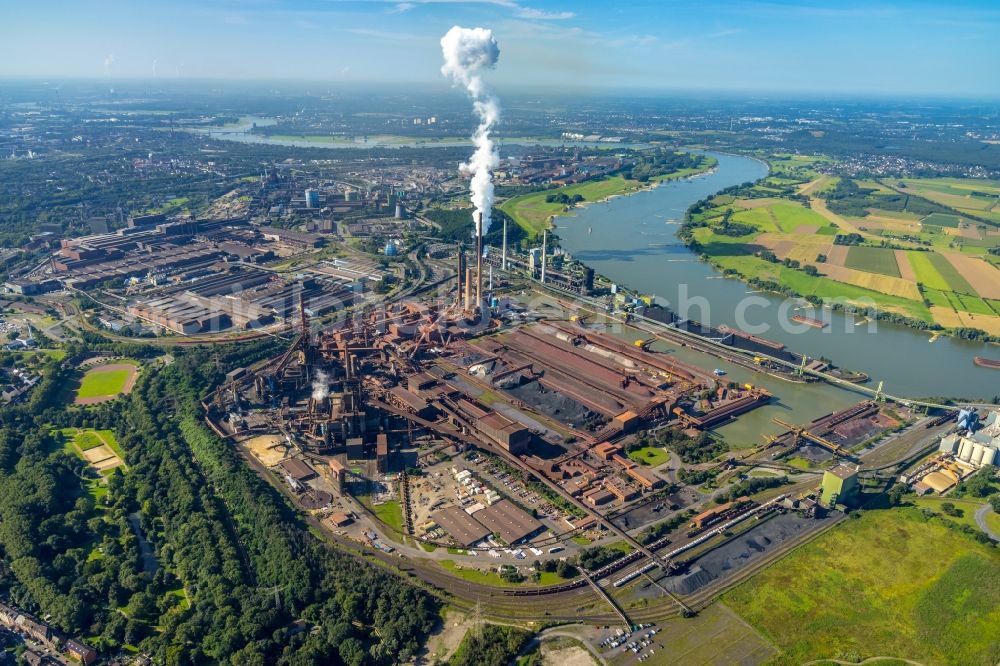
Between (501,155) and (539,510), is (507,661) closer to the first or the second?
(539,510)

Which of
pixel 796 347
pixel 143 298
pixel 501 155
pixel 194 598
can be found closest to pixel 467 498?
pixel 194 598

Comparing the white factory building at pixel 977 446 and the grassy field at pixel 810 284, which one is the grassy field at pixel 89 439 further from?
the grassy field at pixel 810 284

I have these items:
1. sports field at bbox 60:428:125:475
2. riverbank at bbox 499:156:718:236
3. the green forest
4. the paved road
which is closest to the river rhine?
riverbank at bbox 499:156:718:236

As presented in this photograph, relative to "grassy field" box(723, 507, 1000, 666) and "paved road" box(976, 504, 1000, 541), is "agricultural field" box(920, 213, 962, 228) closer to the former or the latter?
"paved road" box(976, 504, 1000, 541)

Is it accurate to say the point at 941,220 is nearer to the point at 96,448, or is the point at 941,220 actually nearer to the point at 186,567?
the point at 186,567

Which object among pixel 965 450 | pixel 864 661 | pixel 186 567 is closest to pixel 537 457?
pixel 864 661
